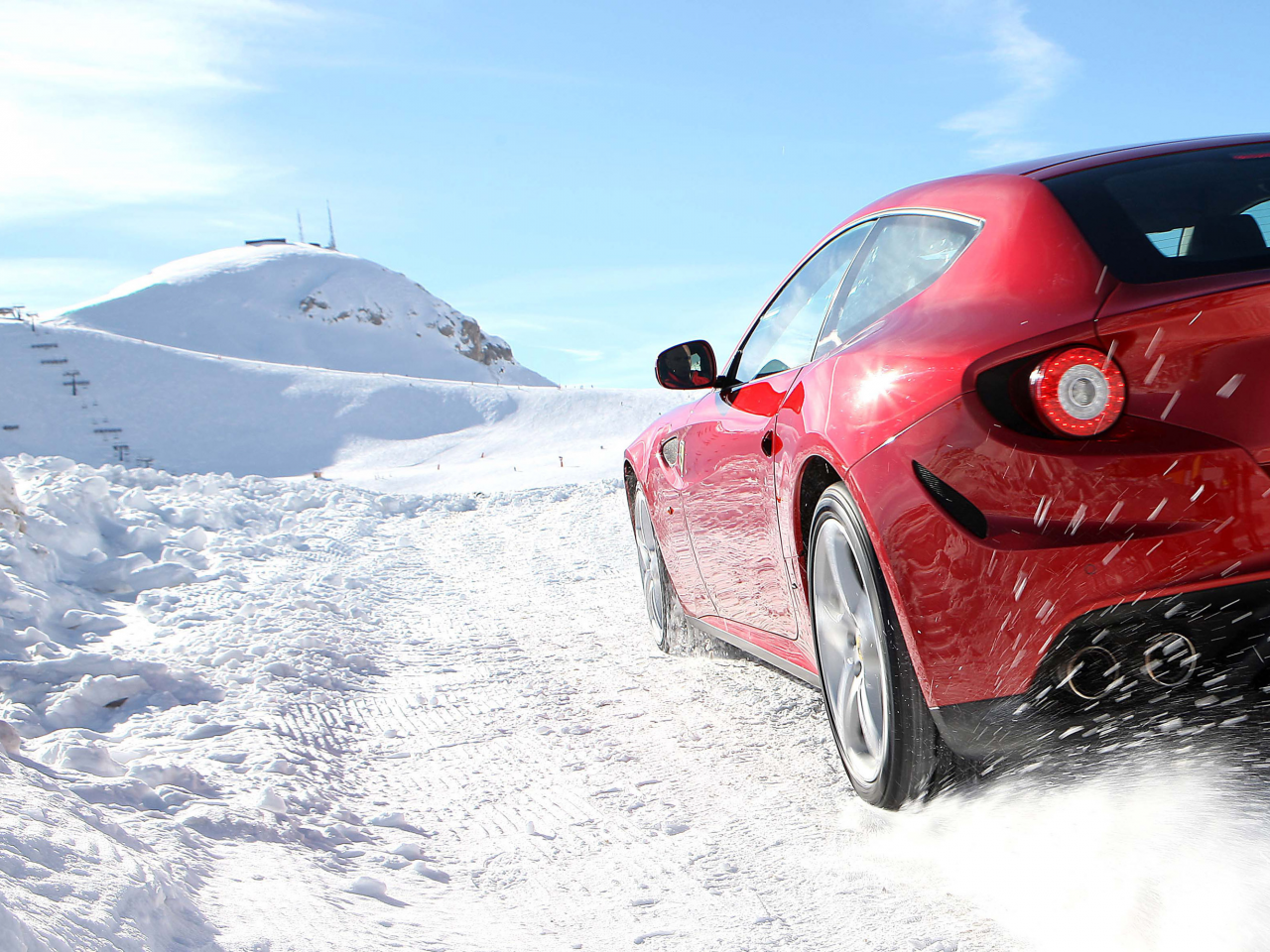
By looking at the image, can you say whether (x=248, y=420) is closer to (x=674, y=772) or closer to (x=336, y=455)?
(x=336, y=455)

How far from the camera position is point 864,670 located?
2.53 m

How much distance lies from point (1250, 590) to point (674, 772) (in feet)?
5.92

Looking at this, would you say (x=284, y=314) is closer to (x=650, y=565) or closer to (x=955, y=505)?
(x=650, y=565)

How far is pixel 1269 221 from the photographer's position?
85.5 inches

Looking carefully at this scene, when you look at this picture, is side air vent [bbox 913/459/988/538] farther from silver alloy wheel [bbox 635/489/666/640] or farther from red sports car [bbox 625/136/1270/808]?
silver alloy wheel [bbox 635/489/666/640]

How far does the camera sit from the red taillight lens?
189cm

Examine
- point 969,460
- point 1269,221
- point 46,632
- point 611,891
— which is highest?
point 1269,221

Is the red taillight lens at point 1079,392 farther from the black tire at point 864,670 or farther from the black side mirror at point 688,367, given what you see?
the black side mirror at point 688,367

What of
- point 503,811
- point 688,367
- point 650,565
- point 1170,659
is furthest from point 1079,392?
point 650,565

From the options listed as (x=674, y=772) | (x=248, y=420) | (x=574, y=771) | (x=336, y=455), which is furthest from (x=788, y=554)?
(x=248, y=420)

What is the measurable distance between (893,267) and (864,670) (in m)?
1.02

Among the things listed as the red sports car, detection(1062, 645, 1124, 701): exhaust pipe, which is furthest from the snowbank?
detection(1062, 645, 1124, 701): exhaust pipe

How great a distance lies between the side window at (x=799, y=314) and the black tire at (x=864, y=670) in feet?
2.29

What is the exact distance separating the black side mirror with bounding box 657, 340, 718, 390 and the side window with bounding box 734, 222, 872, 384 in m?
0.11
